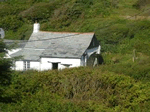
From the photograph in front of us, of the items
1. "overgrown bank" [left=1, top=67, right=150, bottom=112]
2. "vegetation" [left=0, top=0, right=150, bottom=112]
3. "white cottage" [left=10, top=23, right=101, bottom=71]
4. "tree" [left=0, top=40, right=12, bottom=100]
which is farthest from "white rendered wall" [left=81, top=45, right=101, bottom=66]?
"tree" [left=0, top=40, right=12, bottom=100]

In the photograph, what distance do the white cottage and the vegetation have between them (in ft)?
8.84

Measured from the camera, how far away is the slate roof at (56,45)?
77.5ft

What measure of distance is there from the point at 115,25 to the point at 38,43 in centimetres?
870

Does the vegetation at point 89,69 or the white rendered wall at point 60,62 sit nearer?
the vegetation at point 89,69

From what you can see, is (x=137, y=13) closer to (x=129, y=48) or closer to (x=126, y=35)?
(x=126, y=35)

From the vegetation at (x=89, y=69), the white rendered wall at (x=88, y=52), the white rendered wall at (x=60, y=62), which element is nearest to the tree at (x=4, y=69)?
the vegetation at (x=89, y=69)

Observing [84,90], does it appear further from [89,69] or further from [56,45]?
[56,45]

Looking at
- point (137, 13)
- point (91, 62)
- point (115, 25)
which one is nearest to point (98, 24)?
point (115, 25)

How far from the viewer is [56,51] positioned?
78.4 feet

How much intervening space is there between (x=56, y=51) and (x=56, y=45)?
108 cm

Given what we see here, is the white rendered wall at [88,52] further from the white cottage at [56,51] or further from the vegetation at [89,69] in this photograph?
the vegetation at [89,69]

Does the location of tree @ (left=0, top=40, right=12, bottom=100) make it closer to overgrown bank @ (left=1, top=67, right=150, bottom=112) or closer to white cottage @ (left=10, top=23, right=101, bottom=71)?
overgrown bank @ (left=1, top=67, right=150, bottom=112)

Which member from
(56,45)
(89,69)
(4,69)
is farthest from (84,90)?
(56,45)

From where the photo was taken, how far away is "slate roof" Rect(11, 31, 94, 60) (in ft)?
77.5
